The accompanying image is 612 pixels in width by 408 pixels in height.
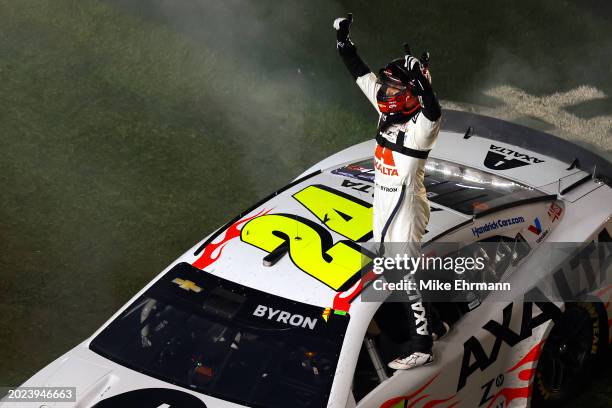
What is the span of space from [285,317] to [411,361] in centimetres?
63

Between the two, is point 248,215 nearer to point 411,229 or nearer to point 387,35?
point 411,229

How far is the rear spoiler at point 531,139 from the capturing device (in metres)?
6.05

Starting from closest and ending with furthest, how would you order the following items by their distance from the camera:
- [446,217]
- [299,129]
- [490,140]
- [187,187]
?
[446,217] → [490,140] → [187,187] → [299,129]

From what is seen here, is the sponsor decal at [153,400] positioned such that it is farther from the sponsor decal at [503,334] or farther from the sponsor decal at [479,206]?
the sponsor decal at [479,206]

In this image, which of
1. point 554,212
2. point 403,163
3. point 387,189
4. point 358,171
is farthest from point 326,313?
point 554,212

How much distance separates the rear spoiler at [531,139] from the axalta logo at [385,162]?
5.14ft

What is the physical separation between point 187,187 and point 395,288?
11.5ft

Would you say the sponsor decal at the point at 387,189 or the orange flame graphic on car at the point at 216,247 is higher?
the sponsor decal at the point at 387,189

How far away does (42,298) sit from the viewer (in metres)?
6.68

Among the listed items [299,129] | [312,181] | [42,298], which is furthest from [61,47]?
[312,181]

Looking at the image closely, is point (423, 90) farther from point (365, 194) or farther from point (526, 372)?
point (526, 372)

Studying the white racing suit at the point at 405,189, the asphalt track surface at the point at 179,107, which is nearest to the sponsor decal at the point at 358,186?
the white racing suit at the point at 405,189

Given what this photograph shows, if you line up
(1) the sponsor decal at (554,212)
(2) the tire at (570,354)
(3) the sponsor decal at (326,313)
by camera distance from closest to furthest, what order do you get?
1. (3) the sponsor decal at (326,313)
2. (2) the tire at (570,354)
3. (1) the sponsor decal at (554,212)

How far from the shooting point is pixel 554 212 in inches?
218
